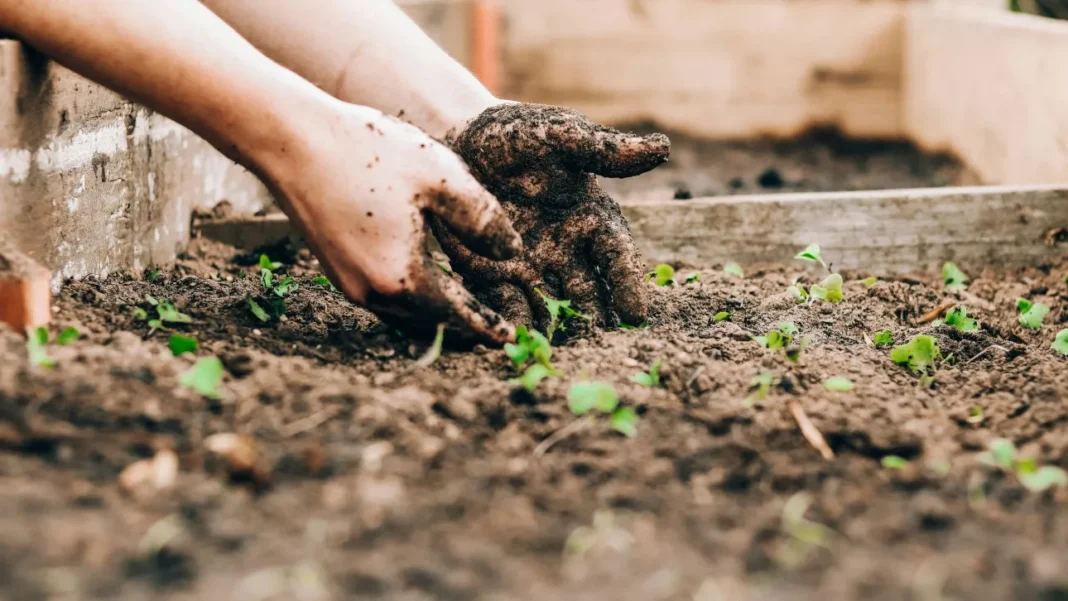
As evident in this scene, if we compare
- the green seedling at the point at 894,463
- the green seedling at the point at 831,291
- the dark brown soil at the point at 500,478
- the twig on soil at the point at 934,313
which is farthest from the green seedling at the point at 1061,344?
the green seedling at the point at 894,463

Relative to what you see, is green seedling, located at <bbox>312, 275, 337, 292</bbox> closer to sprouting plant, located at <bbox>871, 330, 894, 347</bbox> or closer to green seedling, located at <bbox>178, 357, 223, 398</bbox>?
green seedling, located at <bbox>178, 357, 223, 398</bbox>

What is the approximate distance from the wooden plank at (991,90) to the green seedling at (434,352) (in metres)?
2.09

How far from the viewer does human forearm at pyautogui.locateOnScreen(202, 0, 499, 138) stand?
76.7 inches

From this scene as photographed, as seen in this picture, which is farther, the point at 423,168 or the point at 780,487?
the point at 423,168

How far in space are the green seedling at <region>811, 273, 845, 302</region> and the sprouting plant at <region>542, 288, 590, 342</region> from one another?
0.55m

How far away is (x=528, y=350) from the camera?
1552mm

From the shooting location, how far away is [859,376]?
5.19 feet

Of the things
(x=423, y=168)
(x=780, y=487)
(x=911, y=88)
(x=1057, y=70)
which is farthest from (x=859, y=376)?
(x=911, y=88)

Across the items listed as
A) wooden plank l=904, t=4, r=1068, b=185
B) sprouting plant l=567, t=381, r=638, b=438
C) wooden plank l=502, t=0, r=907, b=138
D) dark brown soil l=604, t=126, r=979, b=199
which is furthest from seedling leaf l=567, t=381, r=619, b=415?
wooden plank l=502, t=0, r=907, b=138

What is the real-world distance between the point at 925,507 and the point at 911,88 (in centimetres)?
373

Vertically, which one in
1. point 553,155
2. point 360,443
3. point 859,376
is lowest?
point 859,376

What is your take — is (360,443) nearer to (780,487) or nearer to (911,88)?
(780,487)

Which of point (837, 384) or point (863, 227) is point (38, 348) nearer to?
point (837, 384)

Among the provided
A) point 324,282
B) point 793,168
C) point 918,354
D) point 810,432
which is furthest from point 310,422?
point 793,168
